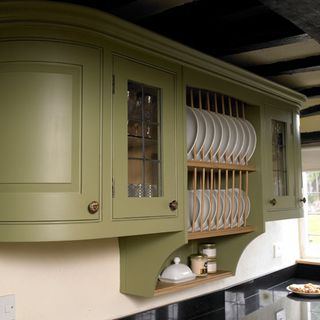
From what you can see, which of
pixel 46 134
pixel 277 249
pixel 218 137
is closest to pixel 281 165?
pixel 218 137

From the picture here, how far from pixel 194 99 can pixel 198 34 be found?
0.31 m

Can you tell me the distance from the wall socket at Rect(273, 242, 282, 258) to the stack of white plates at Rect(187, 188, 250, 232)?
1113 mm

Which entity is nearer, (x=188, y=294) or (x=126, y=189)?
(x=126, y=189)

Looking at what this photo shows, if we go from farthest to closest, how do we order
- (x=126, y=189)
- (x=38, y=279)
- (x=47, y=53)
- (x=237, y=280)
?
(x=237, y=280), (x=38, y=279), (x=126, y=189), (x=47, y=53)

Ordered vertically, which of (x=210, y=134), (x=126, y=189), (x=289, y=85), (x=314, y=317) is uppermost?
(x=289, y=85)

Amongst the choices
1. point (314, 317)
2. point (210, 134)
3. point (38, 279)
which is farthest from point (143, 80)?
point (314, 317)

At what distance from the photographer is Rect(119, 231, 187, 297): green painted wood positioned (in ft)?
5.89

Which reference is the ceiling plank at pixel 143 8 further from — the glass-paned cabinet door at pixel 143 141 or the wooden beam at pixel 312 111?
the wooden beam at pixel 312 111

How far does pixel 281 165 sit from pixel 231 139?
533 millimetres

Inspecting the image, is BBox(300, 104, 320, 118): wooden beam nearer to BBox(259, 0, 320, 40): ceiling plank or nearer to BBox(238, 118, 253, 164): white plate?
BBox(238, 118, 253, 164): white plate

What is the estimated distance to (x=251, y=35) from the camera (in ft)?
6.65

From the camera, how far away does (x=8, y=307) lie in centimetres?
Result: 158

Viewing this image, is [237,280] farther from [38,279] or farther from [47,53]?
[47,53]

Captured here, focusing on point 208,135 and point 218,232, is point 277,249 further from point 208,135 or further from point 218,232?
point 208,135
